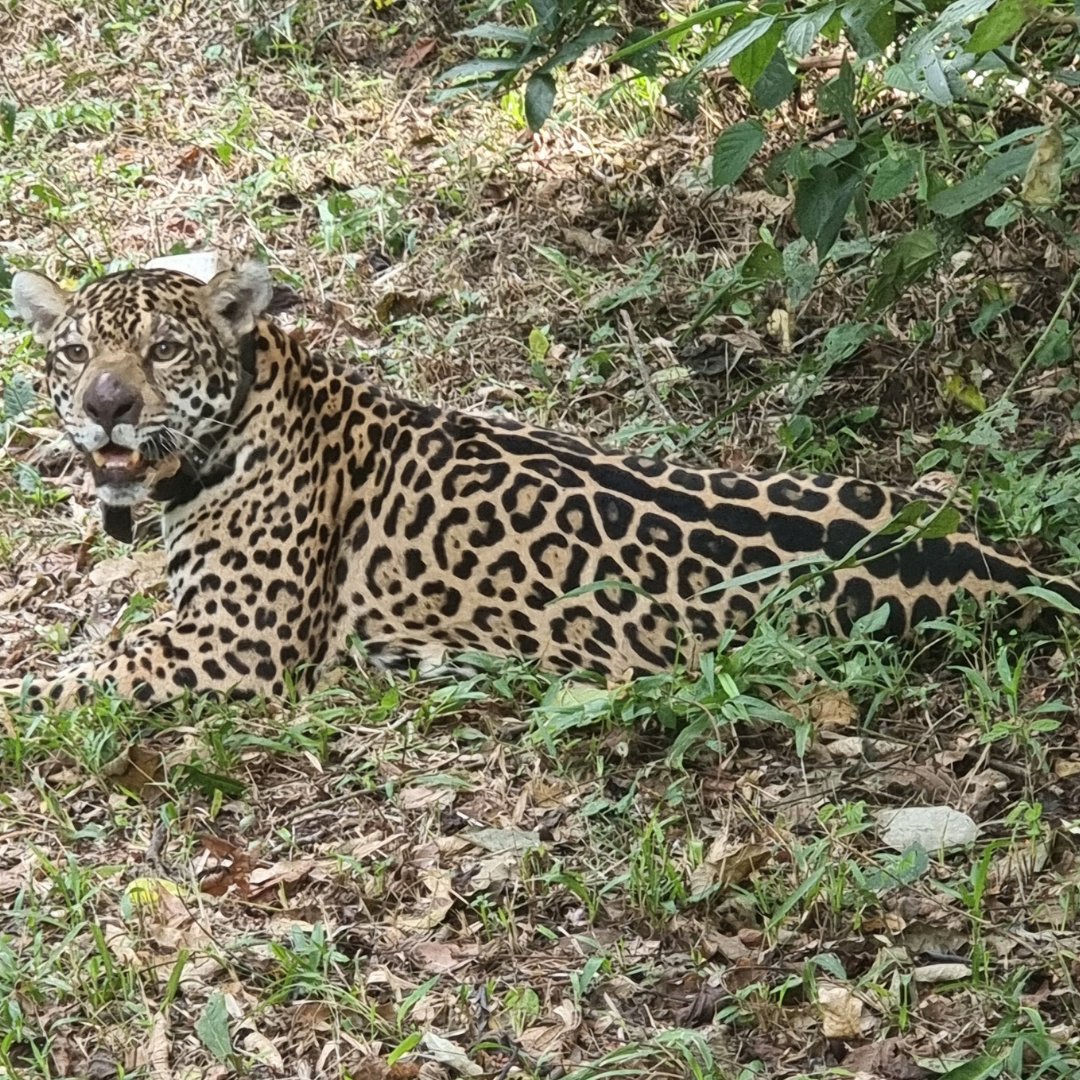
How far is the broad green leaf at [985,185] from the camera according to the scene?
15.4ft

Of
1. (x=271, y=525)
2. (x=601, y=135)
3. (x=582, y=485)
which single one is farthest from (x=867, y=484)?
(x=601, y=135)

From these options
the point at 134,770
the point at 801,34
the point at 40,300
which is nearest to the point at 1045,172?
the point at 801,34

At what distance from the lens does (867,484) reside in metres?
5.61

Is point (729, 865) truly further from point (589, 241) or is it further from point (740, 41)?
point (589, 241)

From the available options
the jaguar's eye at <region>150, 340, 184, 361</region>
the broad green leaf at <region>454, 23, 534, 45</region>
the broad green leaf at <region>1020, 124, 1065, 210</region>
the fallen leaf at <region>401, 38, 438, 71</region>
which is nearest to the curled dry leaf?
the broad green leaf at <region>1020, 124, 1065, 210</region>

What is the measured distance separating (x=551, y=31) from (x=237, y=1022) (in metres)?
3.90

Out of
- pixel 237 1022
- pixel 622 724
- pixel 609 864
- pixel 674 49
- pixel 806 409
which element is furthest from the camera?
pixel 674 49

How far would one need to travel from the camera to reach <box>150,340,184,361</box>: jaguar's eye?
18.8 feet

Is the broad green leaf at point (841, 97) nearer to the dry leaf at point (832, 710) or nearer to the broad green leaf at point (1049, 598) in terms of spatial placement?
the broad green leaf at point (1049, 598)

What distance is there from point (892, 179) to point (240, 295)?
2367 mm

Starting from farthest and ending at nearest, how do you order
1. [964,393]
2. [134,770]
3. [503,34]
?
[964,393] → [503,34] → [134,770]

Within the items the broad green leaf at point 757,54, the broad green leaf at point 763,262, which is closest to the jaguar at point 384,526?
the broad green leaf at point 763,262

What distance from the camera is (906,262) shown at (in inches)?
219

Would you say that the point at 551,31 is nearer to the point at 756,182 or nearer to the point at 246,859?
the point at 756,182
